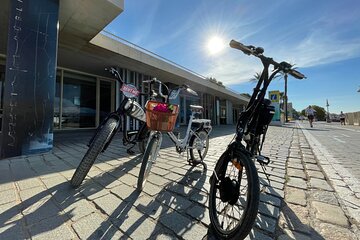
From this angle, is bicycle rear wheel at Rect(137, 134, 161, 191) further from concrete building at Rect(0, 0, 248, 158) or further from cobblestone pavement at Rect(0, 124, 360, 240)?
concrete building at Rect(0, 0, 248, 158)

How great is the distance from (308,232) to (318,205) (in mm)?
556

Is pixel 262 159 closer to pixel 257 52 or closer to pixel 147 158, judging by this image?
pixel 257 52

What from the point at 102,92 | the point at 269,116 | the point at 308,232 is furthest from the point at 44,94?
the point at 102,92

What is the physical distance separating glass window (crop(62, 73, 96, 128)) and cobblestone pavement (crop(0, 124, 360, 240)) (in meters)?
5.89

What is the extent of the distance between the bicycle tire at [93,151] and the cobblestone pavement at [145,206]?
14 cm

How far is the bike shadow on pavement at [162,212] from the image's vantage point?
1257 mm

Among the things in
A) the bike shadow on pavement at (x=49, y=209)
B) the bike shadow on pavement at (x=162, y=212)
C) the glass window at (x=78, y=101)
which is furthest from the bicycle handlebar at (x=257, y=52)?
the glass window at (x=78, y=101)

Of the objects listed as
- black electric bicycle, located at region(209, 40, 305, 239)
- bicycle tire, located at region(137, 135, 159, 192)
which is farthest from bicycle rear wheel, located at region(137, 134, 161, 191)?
black electric bicycle, located at region(209, 40, 305, 239)

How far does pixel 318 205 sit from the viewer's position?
1.65 m

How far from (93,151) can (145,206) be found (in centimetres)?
80

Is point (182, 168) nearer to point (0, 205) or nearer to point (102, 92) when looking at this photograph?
point (0, 205)

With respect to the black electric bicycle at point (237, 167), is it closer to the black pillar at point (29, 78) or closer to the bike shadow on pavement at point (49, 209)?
the bike shadow on pavement at point (49, 209)

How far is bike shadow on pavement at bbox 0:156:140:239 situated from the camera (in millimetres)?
1220

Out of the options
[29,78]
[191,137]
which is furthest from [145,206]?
[29,78]
